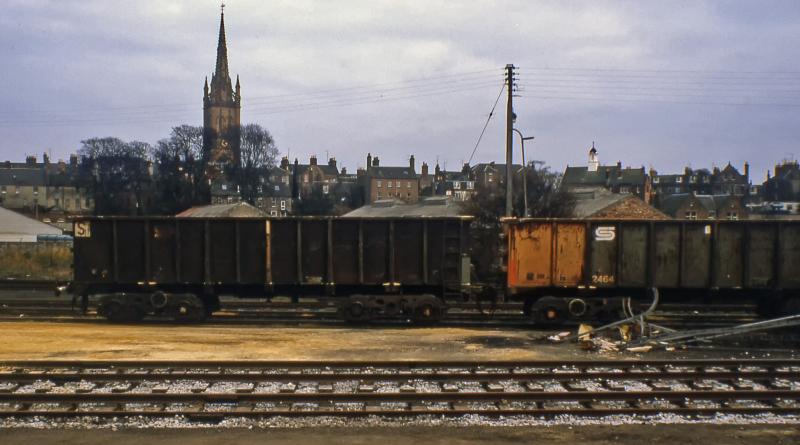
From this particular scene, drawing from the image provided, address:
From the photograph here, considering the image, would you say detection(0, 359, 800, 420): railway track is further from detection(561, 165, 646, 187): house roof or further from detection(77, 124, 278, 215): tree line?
detection(561, 165, 646, 187): house roof

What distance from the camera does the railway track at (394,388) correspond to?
10.3 metres

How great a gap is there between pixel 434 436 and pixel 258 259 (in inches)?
444

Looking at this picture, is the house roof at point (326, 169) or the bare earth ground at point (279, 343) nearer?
the bare earth ground at point (279, 343)

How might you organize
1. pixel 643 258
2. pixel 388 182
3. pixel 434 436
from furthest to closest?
pixel 388 182, pixel 643 258, pixel 434 436

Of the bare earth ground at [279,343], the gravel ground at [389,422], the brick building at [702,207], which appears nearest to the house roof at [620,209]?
the brick building at [702,207]

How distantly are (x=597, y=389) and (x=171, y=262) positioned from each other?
1258cm

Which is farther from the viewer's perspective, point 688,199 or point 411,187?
point 411,187

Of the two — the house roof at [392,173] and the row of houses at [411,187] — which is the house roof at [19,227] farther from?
the house roof at [392,173]

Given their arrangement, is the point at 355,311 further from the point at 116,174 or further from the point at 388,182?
the point at 388,182

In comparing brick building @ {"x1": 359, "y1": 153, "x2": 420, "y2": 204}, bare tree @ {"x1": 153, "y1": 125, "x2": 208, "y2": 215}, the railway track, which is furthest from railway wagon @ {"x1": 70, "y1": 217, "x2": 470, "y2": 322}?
brick building @ {"x1": 359, "y1": 153, "x2": 420, "y2": 204}

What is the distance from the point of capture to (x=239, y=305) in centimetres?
2266

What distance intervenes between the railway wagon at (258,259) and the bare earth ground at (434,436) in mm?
9597

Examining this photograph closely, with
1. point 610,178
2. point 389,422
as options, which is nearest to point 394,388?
point 389,422

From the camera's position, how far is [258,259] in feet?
64.1
